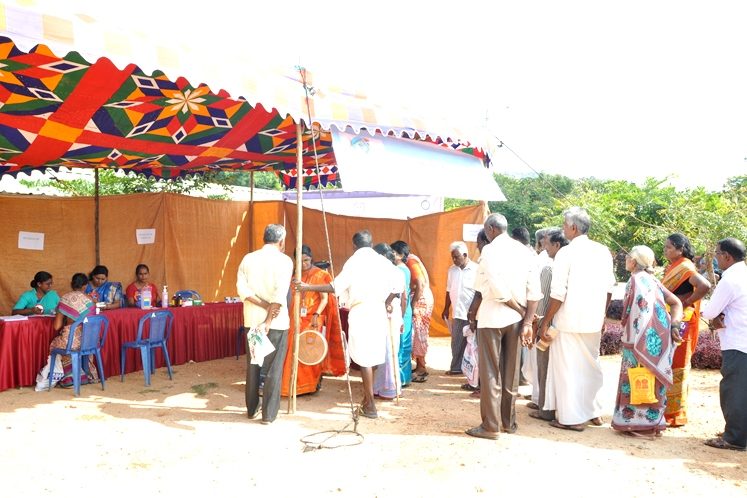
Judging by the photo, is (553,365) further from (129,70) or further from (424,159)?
(129,70)

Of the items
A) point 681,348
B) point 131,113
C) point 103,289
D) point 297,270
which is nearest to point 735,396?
point 681,348

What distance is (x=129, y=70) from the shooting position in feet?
15.3

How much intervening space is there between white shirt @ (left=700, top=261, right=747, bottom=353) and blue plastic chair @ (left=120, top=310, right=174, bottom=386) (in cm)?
556

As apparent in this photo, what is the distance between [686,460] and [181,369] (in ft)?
18.6

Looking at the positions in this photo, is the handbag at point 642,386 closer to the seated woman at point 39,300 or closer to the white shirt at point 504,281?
the white shirt at point 504,281

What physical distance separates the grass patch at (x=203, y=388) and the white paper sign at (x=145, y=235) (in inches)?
128

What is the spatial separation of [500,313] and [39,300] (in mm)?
5194

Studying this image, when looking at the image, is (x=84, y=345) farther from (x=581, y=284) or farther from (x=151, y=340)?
(x=581, y=284)

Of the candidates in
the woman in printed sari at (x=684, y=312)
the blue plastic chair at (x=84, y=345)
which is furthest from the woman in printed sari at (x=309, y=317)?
the woman in printed sari at (x=684, y=312)

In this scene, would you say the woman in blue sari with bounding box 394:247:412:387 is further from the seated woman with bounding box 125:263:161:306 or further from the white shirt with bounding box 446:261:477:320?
the seated woman with bounding box 125:263:161:306

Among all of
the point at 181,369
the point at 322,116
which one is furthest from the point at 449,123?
the point at 181,369

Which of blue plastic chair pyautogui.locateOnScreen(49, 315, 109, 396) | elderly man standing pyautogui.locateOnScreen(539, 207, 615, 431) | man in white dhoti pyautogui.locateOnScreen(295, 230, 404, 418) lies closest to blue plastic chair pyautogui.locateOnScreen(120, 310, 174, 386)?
blue plastic chair pyautogui.locateOnScreen(49, 315, 109, 396)

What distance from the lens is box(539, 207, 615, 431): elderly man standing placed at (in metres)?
5.06

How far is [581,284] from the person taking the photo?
199 inches
